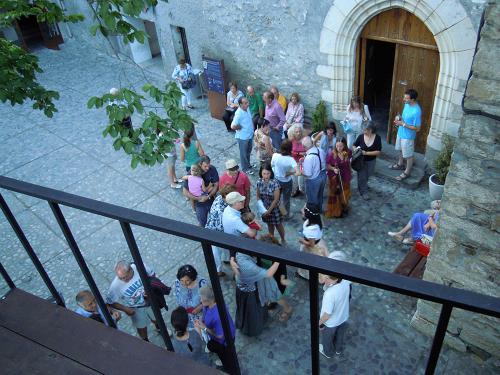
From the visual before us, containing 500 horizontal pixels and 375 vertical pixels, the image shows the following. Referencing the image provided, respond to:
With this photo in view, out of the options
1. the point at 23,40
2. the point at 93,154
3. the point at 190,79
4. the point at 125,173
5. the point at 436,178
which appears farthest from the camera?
the point at 23,40

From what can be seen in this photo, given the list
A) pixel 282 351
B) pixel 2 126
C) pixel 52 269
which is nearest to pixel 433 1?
pixel 282 351

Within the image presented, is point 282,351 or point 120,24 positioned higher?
point 120,24

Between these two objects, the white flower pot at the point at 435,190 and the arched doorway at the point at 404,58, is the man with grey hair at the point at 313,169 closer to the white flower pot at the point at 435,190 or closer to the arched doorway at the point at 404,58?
the white flower pot at the point at 435,190

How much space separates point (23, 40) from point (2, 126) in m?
6.58

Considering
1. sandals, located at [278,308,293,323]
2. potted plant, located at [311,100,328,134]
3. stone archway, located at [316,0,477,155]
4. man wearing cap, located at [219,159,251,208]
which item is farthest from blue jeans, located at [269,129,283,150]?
sandals, located at [278,308,293,323]

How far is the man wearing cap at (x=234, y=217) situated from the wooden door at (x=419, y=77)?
4418 millimetres

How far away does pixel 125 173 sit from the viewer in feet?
30.7

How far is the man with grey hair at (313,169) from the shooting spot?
6734 millimetres

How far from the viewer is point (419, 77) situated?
7.99 meters

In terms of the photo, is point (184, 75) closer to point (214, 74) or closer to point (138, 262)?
point (214, 74)

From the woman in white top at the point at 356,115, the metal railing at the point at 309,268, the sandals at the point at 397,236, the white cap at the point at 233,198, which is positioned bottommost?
the sandals at the point at 397,236

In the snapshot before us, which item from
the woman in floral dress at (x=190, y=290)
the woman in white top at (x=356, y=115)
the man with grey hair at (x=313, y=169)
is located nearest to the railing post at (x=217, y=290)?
the woman in floral dress at (x=190, y=290)

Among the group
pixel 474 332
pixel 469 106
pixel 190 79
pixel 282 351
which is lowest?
pixel 282 351

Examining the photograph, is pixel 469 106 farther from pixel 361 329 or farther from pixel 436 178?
pixel 436 178
